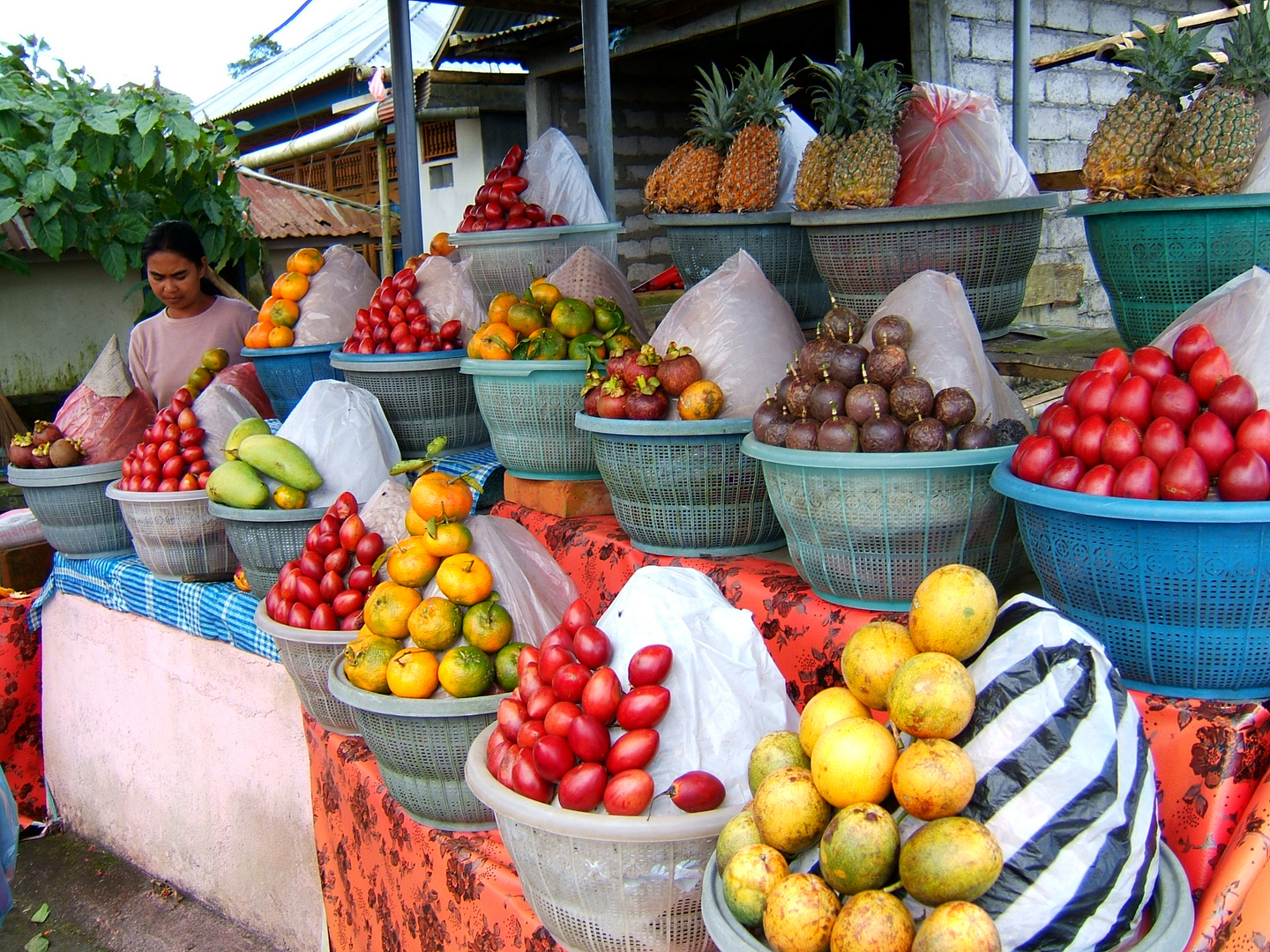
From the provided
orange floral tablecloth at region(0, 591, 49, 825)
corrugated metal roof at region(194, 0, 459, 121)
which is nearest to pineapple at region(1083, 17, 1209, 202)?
orange floral tablecloth at region(0, 591, 49, 825)

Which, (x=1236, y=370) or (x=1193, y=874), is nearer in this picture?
(x=1193, y=874)

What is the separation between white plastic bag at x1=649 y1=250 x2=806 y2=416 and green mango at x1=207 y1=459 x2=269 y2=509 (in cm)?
130

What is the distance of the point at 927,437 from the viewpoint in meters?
1.83

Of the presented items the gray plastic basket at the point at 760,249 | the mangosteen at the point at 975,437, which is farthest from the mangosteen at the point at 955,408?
the gray plastic basket at the point at 760,249

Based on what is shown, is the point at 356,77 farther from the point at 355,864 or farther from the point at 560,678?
the point at 560,678

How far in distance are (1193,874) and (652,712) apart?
2.65 feet

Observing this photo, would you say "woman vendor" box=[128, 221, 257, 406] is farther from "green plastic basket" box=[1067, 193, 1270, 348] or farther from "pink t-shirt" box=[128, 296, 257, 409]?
"green plastic basket" box=[1067, 193, 1270, 348]

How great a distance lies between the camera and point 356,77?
9.52 meters

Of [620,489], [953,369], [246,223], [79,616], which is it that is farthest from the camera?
[246,223]

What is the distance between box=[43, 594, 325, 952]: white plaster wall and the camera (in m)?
3.13

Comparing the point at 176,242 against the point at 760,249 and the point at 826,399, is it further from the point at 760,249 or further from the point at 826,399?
the point at 826,399

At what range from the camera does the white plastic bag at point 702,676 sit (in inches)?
63.1

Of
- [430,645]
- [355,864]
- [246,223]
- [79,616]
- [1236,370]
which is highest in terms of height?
[246,223]

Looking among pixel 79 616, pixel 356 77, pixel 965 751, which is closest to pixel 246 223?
pixel 79 616
